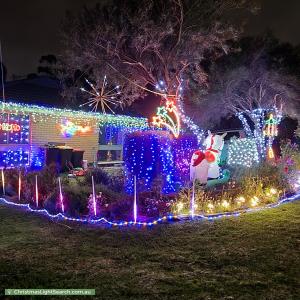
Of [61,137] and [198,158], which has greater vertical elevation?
[61,137]

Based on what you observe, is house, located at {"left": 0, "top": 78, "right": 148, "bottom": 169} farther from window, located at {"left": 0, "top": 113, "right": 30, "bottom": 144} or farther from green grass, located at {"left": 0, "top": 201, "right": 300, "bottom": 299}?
green grass, located at {"left": 0, "top": 201, "right": 300, "bottom": 299}

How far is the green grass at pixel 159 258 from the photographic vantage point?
4.61 metres

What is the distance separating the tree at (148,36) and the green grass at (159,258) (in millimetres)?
7100

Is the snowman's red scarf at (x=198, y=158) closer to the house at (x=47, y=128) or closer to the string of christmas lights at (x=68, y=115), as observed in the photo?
the house at (x=47, y=128)

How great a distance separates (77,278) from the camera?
192 inches

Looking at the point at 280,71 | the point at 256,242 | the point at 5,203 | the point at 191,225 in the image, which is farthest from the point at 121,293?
the point at 280,71

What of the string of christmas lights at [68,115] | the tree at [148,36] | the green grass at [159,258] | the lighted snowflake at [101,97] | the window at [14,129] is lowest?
the green grass at [159,258]

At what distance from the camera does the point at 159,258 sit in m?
5.67

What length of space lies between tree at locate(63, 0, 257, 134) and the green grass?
23.3ft

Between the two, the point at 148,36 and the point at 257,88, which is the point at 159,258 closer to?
the point at 148,36

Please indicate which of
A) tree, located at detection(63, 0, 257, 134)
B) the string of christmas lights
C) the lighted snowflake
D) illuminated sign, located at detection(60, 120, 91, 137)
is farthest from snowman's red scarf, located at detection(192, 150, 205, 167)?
illuminated sign, located at detection(60, 120, 91, 137)

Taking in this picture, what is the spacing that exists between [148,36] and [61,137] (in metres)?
7.92


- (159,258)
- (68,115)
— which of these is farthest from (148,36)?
(159,258)

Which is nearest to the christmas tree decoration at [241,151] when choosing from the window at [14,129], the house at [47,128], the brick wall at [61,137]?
the house at [47,128]
